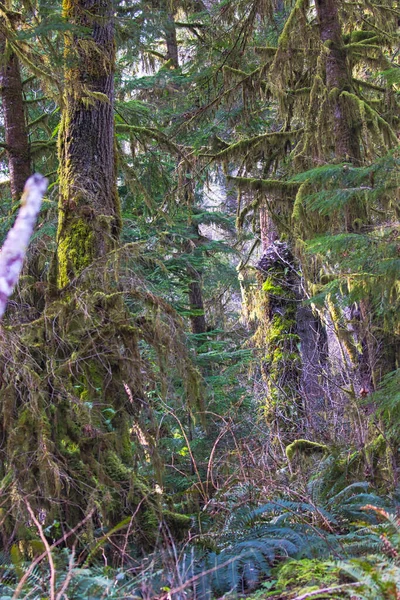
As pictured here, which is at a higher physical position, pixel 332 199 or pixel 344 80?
pixel 344 80

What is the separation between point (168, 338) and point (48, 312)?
3.03 ft

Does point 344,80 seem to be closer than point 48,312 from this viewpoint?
No

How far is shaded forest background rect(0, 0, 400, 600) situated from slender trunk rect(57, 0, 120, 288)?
0.02 meters

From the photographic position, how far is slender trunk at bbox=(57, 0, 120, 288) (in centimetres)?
555

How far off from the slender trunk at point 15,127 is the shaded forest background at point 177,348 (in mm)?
27

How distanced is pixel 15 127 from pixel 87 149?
2816 millimetres

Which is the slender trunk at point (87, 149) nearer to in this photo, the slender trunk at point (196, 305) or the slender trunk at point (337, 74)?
the slender trunk at point (337, 74)

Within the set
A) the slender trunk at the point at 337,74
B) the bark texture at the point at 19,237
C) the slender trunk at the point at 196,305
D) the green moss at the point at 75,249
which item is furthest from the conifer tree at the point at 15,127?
the bark texture at the point at 19,237

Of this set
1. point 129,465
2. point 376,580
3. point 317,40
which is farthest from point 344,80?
point 376,580

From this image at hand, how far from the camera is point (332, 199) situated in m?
5.04

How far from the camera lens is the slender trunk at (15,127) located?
7941 millimetres

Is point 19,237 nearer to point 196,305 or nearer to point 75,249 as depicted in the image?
point 75,249

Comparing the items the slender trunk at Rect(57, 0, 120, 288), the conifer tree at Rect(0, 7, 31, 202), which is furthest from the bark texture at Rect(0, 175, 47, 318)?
the conifer tree at Rect(0, 7, 31, 202)

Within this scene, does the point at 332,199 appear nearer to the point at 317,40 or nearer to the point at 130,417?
the point at 130,417
